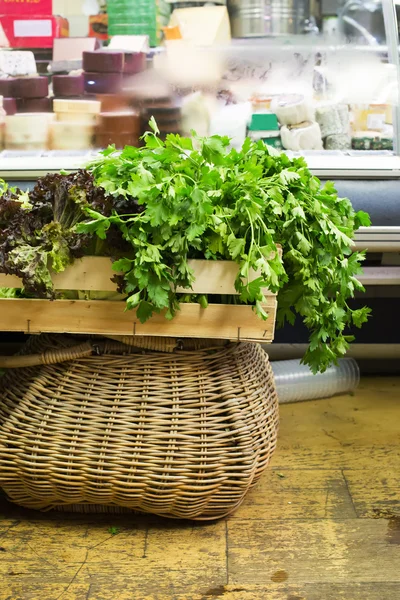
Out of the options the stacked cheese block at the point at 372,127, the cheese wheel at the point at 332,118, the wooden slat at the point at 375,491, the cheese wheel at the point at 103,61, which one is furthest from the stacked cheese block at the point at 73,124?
the wooden slat at the point at 375,491

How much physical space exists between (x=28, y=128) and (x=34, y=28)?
40 cm

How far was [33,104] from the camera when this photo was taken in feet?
9.75

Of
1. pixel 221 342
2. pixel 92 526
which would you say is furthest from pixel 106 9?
pixel 92 526

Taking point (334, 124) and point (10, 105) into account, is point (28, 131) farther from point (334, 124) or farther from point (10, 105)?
point (334, 124)

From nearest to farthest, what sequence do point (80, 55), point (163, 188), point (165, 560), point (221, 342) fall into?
point (163, 188)
point (165, 560)
point (221, 342)
point (80, 55)

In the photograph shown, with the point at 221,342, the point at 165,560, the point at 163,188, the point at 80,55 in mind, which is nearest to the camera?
the point at 163,188

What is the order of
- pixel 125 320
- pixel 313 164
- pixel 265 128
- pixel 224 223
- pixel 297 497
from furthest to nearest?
pixel 265 128 < pixel 313 164 < pixel 297 497 < pixel 125 320 < pixel 224 223

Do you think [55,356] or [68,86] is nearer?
[55,356]

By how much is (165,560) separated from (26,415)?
1.77 ft

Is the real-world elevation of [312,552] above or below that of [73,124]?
below

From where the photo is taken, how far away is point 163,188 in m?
1.82

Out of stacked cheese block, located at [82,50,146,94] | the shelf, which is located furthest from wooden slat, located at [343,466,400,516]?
stacked cheese block, located at [82,50,146,94]

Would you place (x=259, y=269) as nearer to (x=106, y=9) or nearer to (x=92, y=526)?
(x=92, y=526)

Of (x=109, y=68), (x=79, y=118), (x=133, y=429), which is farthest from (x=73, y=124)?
(x=133, y=429)
